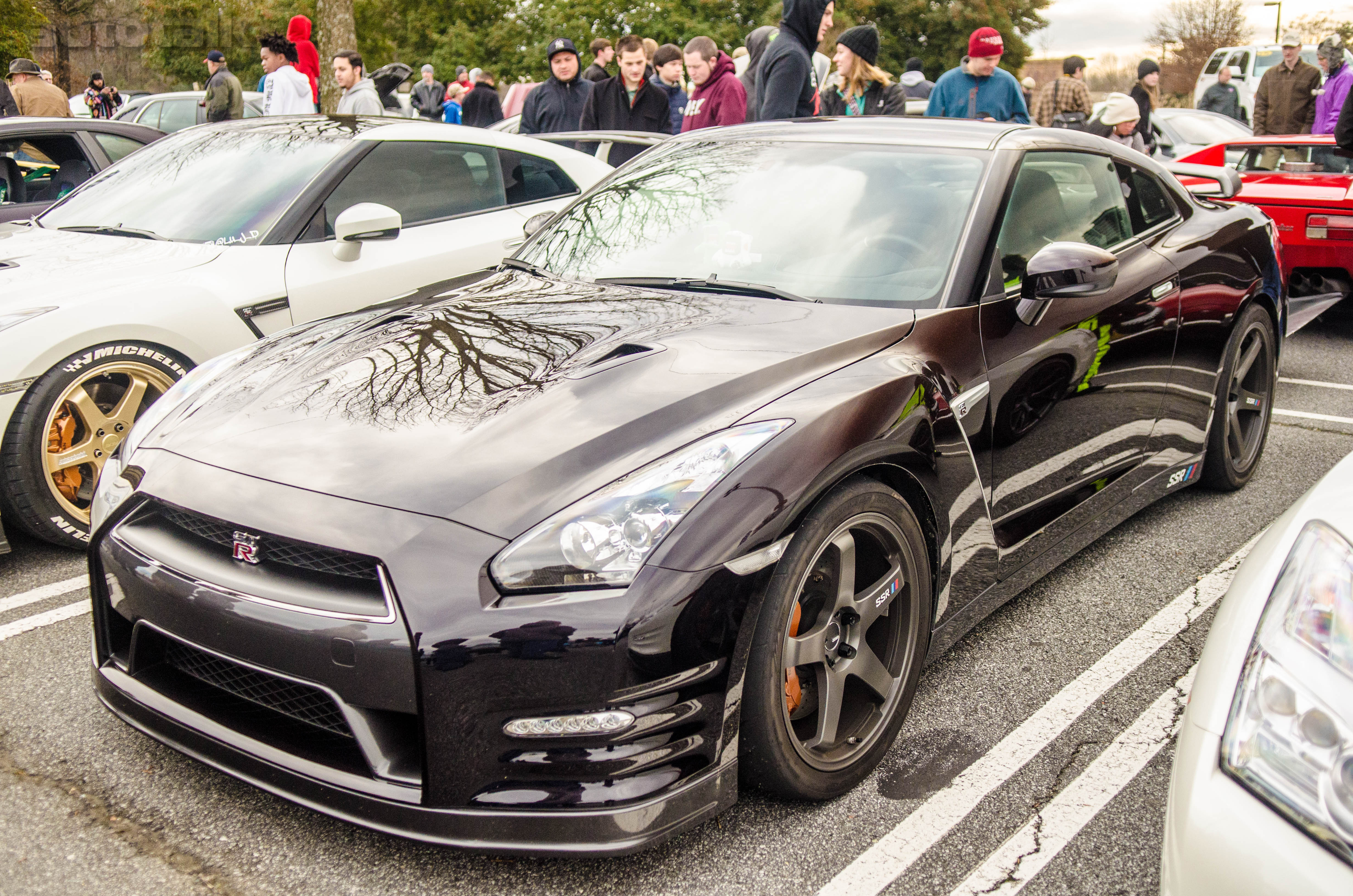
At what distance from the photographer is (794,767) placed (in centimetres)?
229

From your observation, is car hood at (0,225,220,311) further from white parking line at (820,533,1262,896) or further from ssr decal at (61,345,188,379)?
white parking line at (820,533,1262,896)

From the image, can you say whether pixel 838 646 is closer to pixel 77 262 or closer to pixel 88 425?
pixel 88 425

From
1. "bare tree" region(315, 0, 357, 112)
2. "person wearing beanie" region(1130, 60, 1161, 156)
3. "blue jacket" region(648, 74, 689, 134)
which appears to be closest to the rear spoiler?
"blue jacket" region(648, 74, 689, 134)

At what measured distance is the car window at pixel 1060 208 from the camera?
3125 mm

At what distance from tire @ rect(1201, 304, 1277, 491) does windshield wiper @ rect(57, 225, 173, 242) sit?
4.06m

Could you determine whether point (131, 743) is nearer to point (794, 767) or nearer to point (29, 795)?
point (29, 795)

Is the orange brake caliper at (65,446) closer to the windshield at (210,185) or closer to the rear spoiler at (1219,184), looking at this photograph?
the windshield at (210,185)

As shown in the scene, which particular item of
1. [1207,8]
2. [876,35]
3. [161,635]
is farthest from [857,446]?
[1207,8]

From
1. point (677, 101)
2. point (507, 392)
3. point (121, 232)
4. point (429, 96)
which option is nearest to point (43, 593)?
point (121, 232)

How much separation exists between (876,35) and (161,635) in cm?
692

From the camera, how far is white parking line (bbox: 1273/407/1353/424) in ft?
18.3

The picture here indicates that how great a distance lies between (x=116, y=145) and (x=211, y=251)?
262 centimetres

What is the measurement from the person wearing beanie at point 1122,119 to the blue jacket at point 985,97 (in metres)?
0.52

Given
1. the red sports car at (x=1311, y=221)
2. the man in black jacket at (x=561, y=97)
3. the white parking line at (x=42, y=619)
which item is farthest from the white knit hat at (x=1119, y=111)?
the white parking line at (x=42, y=619)
